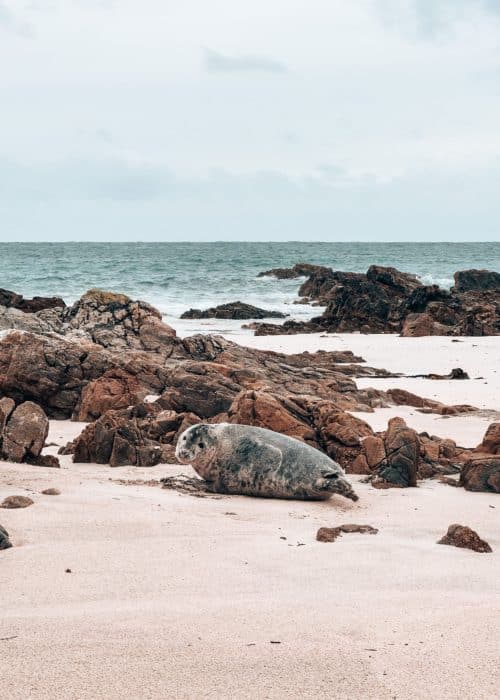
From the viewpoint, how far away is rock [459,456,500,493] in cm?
746

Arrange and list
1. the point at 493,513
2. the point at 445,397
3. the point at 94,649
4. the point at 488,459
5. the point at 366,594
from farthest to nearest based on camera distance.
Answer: the point at 445,397 → the point at 488,459 → the point at 493,513 → the point at 366,594 → the point at 94,649

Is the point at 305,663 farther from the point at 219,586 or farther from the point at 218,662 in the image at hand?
the point at 219,586

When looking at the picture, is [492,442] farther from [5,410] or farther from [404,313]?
[404,313]

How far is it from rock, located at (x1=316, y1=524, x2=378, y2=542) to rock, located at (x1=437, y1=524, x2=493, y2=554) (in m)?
0.55

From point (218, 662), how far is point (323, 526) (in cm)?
291

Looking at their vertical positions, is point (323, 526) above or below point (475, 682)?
below

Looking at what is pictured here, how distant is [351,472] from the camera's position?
834cm

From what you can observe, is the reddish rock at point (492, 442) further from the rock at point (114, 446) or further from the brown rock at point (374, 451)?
the rock at point (114, 446)

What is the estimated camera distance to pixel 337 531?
5.79 meters

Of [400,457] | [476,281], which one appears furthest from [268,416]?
[476,281]

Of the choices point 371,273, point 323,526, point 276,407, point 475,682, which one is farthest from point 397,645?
point 371,273

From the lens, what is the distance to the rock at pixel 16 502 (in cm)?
581

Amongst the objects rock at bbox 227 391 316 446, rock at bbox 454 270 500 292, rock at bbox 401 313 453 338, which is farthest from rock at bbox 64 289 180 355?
rock at bbox 454 270 500 292

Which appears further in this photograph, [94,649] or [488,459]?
[488,459]
